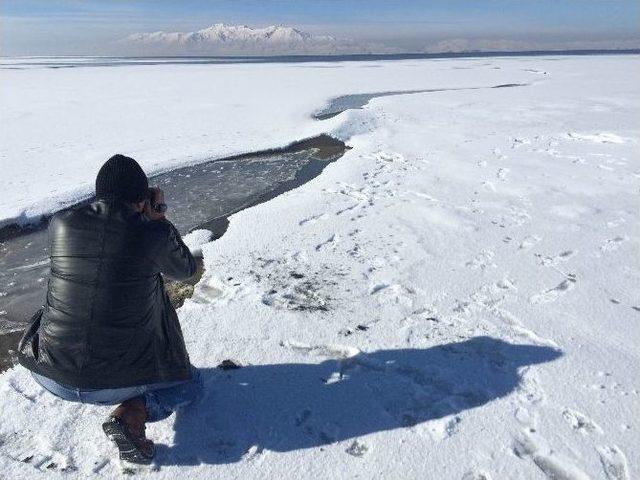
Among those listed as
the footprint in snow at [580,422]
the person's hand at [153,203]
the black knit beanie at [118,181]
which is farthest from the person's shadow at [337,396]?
the black knit beanie at [118,181]

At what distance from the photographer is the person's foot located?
2.36 metres

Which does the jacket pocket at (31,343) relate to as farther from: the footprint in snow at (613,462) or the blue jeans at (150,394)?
the footprint in snow at (613,462)

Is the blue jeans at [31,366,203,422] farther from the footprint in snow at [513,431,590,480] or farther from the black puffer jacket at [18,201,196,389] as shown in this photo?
the footprint in snow at [513,431,590,480]

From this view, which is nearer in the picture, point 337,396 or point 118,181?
point 118,181

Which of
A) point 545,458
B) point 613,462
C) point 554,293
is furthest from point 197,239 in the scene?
point 613,462

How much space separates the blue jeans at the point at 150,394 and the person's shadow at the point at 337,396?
0.13 m

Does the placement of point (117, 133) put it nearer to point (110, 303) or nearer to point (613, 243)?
point (613, 243)

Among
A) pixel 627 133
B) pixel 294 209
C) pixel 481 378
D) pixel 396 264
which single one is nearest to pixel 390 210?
pixel 294 209

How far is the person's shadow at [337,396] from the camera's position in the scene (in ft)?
8.76

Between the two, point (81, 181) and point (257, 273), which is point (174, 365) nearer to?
point (257, 273)

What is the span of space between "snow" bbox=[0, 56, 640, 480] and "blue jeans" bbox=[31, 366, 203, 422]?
0.42 ft

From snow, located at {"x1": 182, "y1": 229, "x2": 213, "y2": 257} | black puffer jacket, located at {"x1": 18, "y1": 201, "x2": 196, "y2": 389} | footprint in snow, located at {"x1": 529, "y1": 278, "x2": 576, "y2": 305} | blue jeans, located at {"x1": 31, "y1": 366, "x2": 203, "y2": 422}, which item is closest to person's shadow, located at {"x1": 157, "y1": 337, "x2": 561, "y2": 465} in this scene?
blue jeans, located at {"x1": 31, "y1": 366, "x2": 203, "y2": 422}

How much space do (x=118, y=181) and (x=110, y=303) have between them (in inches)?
22.2

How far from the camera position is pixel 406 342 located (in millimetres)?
3541
